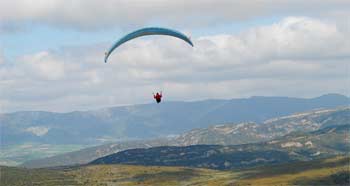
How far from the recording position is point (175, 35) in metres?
92.8

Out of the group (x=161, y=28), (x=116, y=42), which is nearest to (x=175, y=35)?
(x=161, y=28)

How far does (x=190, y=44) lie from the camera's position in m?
88.2

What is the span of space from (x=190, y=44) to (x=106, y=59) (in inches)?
527

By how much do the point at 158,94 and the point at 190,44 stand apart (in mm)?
9066

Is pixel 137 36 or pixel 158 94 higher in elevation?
pixel 137 36

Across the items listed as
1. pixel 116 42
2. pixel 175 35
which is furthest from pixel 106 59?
pixel 175 35

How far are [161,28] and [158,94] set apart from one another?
1086 centimetres

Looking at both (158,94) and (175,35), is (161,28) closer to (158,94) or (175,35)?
(175,35)

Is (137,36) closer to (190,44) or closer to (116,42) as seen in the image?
(116,42)

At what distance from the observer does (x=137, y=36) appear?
93438 millimetres

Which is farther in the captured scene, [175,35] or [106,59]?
[175,35]

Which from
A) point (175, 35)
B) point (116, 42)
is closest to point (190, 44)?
point (175, 35)

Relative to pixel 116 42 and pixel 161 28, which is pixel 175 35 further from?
pixel 116 42

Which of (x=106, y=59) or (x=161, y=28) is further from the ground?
(x=161, y=28)
